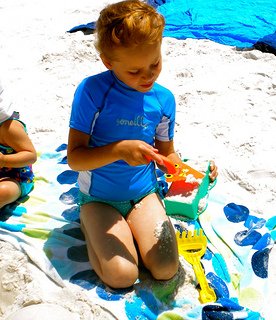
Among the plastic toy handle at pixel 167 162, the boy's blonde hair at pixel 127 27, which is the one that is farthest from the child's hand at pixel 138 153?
the boy's blonde hair at pixel 127 27

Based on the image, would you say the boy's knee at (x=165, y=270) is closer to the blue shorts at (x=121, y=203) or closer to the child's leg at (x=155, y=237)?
the child's leg at (x=155, y=237)

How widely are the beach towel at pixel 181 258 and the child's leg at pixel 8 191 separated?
61mm

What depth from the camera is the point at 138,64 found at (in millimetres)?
1502

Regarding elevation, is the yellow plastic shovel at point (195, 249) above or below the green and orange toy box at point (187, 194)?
below

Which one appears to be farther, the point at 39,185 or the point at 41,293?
the point at 39,185

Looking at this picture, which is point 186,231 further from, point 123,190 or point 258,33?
point 258,33

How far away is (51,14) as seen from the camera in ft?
13.8

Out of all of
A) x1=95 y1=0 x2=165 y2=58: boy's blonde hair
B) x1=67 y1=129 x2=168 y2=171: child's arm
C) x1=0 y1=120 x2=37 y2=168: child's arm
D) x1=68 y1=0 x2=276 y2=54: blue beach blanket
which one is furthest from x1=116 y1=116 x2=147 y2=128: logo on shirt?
x1=68 y1=0 x2=276 y2=54: blue beach blanket

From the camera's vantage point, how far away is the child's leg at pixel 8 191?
192 cm

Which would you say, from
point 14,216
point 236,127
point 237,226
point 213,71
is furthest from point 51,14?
point 237,226

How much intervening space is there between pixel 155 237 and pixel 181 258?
14cm

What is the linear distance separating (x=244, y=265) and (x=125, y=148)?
66cm

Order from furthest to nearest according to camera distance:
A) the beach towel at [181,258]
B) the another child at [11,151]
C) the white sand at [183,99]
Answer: the another child at [11,151] < the white sand at [183,99] < the beach towel at [181,258]

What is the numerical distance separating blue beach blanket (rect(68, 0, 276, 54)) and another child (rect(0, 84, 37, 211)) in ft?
6.50
